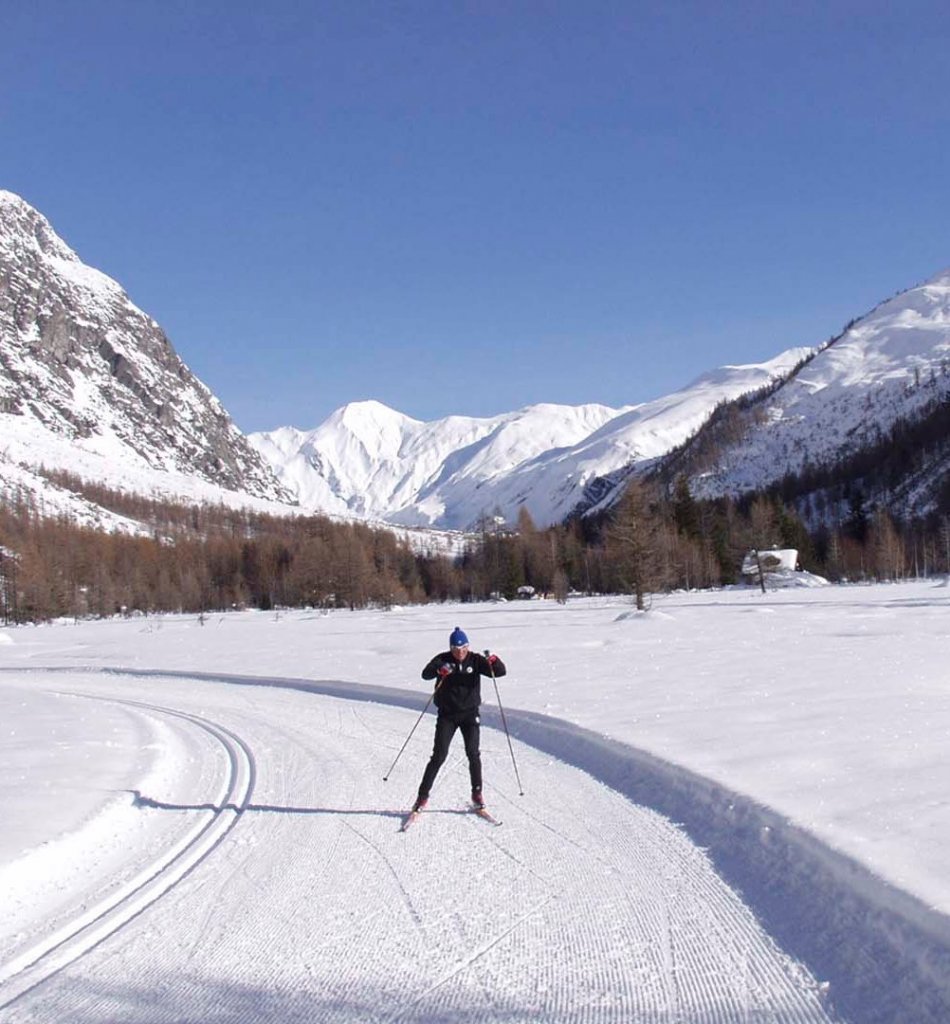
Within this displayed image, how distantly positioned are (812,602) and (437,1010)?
2212 inches

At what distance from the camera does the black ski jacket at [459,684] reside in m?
10.2

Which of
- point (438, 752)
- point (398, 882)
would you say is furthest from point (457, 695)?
point (398, 882)

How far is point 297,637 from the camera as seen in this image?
4866 cm

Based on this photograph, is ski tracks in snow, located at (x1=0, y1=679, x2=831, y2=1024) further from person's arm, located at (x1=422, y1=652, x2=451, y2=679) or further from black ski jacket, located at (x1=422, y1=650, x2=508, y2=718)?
person's arm, located at (x1=422, y1=652, x2=451, y2=679)

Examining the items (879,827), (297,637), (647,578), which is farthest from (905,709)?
(647,578)

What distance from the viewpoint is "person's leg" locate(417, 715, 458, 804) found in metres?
9.91

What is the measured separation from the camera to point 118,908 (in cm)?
726

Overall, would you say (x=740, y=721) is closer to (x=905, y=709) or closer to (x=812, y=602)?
(x=905, y=709)

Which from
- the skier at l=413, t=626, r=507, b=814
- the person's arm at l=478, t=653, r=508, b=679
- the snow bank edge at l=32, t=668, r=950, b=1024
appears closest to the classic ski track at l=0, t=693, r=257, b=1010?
the skier at l=413, t=626, r=507, b=814

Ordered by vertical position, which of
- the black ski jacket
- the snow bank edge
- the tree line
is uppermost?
the tree line

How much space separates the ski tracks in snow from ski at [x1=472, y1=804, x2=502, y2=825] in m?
0.16

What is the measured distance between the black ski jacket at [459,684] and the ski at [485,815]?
1.04 m

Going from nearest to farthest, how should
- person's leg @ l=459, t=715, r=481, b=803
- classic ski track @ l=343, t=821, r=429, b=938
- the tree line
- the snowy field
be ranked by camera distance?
the snowy field
classic ski track @ l=343, t=821, r=429, b=938
person's leg @ l=459, t=715, r=481, b=803
the tree line

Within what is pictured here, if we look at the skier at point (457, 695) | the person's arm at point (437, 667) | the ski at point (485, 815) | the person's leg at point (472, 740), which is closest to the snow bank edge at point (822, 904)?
the ski at point (485, 815)
